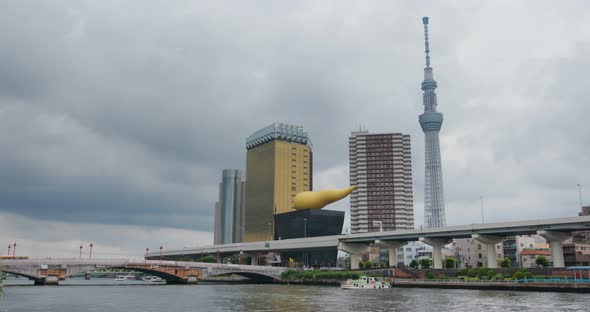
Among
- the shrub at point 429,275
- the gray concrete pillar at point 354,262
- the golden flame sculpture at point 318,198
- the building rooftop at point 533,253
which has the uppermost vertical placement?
the golden flame sculpture at point 318,198

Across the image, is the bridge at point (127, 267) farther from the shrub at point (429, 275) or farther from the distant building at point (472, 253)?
the distant building at point (472, 253)

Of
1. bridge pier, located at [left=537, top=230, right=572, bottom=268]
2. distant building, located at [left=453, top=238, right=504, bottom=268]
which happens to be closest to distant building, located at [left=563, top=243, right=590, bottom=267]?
distant building, located at [left=453, top=238, right=504, bottom=268]

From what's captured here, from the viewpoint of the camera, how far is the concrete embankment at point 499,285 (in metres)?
72.2

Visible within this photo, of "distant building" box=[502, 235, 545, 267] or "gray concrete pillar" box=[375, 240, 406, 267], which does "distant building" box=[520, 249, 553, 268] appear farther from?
"gray concrete pillar" box=[375, 240, 406, 267]

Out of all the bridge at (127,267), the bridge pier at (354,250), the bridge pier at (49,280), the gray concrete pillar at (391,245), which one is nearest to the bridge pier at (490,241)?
the gray concrete pillar at (391,245)

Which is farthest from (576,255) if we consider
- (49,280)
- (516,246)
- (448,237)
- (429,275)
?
(49,280)

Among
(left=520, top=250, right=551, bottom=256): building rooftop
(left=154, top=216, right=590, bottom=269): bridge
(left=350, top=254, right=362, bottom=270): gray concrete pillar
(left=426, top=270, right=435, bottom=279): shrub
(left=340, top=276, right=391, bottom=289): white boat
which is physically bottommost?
(left=340, top=276, right=391, bottom=289): white boat

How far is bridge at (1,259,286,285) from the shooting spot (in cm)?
10150

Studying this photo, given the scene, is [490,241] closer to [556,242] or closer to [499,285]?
[556,242]

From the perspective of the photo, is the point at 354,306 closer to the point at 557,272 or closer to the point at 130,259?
the point at 557,272

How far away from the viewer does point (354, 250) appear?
450 feet

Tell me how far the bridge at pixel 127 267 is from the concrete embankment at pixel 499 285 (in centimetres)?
4046

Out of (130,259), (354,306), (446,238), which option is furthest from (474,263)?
(354,306)

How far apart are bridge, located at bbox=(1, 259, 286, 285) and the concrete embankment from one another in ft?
133
